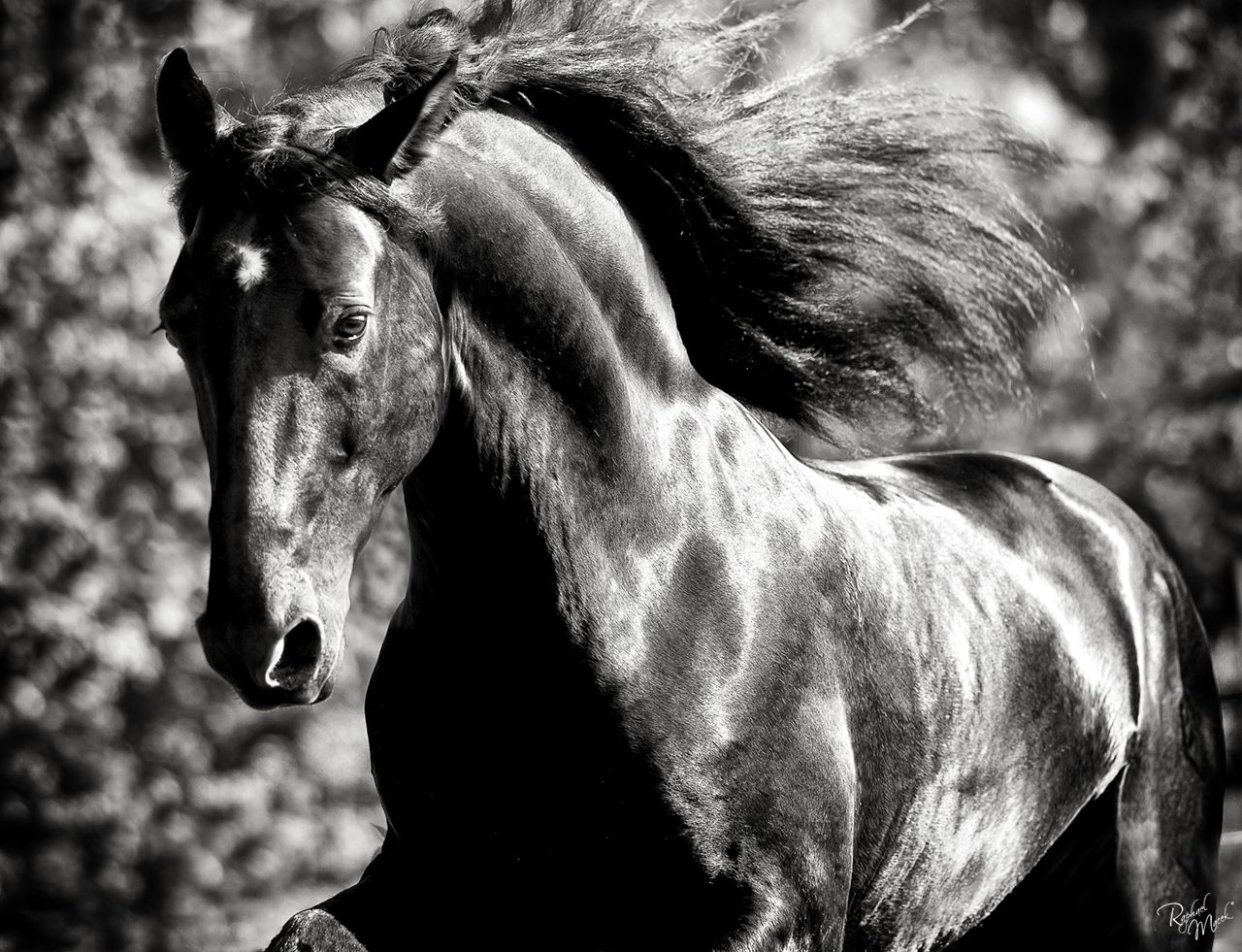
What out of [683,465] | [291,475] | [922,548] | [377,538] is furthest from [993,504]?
[377,538]

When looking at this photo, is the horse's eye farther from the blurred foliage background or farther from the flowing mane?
the blurred foliage background


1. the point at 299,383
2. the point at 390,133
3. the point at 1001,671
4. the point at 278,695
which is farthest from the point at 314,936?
the point at 1001,671

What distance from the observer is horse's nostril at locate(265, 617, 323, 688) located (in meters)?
1.81

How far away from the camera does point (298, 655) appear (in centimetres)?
185

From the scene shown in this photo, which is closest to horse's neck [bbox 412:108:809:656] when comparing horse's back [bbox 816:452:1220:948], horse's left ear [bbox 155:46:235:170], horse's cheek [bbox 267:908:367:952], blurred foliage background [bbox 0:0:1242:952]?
horse's left ear [bbox 155:46:235:170]

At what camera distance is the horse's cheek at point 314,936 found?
7.38 feet

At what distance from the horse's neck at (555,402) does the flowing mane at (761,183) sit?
131mm

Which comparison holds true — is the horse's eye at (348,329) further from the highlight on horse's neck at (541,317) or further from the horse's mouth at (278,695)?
the horse's mouth at (278,695)

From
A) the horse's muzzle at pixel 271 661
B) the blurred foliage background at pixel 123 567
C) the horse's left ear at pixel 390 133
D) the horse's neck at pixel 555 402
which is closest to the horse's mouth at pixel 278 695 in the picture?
the horse's muzzle at pixel 271 661

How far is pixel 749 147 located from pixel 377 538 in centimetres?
396

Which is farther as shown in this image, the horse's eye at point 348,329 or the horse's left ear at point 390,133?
the horse's left ear at point 390,133

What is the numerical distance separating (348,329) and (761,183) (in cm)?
111

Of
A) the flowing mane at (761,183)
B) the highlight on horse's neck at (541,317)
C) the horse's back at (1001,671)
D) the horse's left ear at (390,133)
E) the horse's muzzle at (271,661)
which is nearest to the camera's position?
the horse's muzzle at (271,661)

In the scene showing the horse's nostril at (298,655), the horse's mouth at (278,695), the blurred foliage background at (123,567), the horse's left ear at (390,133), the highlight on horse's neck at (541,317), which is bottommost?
the blurred foliage background at (123,567)
